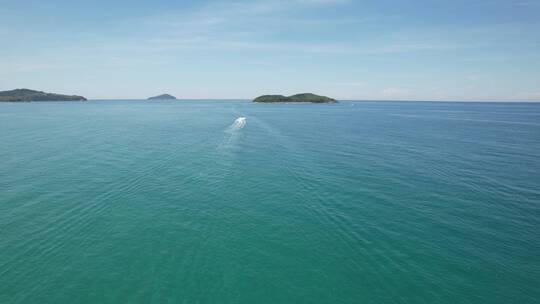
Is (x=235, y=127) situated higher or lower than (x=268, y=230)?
higher

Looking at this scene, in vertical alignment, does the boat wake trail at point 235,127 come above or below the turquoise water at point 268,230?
above

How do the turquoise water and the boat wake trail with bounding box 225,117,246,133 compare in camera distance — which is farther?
the boat wake trail with bounding box 225,117,246,133

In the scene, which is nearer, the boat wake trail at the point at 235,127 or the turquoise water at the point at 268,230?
the turquoise water at the point at 268,230

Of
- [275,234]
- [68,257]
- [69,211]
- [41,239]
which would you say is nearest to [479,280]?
[275,234]

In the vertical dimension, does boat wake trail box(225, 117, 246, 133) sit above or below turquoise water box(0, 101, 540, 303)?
above

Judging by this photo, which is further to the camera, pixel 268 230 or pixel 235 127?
pixel 235 127

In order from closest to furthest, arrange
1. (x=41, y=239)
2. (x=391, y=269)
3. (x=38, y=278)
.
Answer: (x=38, y=278) < (x=391, y=269) < (x=41, y=239)

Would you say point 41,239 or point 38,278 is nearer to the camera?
point 38,278

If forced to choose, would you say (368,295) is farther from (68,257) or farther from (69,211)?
(69,211)
